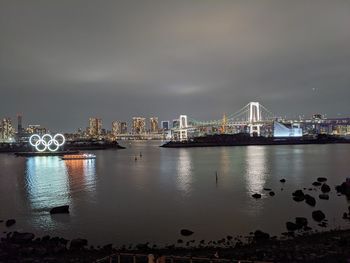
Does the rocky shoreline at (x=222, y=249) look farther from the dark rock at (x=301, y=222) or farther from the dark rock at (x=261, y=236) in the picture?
the dark rock at (x=301, y=222)

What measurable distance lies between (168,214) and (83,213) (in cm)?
422

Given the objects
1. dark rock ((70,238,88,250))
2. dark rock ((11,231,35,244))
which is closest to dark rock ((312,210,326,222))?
dark rock ((70,238,88,250))

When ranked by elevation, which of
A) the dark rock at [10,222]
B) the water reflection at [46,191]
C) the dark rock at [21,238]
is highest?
the dark rock at [21,238]

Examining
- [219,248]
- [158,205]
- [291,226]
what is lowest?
[158,205]

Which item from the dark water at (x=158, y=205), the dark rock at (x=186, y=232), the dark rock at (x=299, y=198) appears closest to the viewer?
the dark rock at (x=186, y=232)

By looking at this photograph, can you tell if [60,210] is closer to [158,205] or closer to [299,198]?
[158,205]

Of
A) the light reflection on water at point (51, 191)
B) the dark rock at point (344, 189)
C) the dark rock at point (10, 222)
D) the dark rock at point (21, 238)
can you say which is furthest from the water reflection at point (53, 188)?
the dark rock at point (344, 189)

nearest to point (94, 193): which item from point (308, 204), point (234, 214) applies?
point (234, 214)

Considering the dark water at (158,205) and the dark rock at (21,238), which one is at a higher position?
the dark rock at (21,238)

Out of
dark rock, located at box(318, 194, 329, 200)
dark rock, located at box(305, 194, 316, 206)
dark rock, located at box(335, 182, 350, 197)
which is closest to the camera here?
dark rock, located at box(305, 194, 316, 206)

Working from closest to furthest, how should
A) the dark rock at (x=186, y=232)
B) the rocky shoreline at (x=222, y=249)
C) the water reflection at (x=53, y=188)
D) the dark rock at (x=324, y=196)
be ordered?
1. the rocky shoreline at (x=222, y=249)
2. the dark rock at (x=186, y=232)
3. the dark rock at (x=324, y=196)
4. the water reflection at (x=53, y=188)

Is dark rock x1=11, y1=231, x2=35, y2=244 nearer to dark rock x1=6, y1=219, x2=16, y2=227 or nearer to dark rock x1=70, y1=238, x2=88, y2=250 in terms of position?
dark rock x1=70, y1=238, x2=88, y2=250

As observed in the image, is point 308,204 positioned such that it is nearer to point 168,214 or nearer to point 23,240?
point 168,214

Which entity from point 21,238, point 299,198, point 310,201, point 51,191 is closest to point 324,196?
point 299,198
